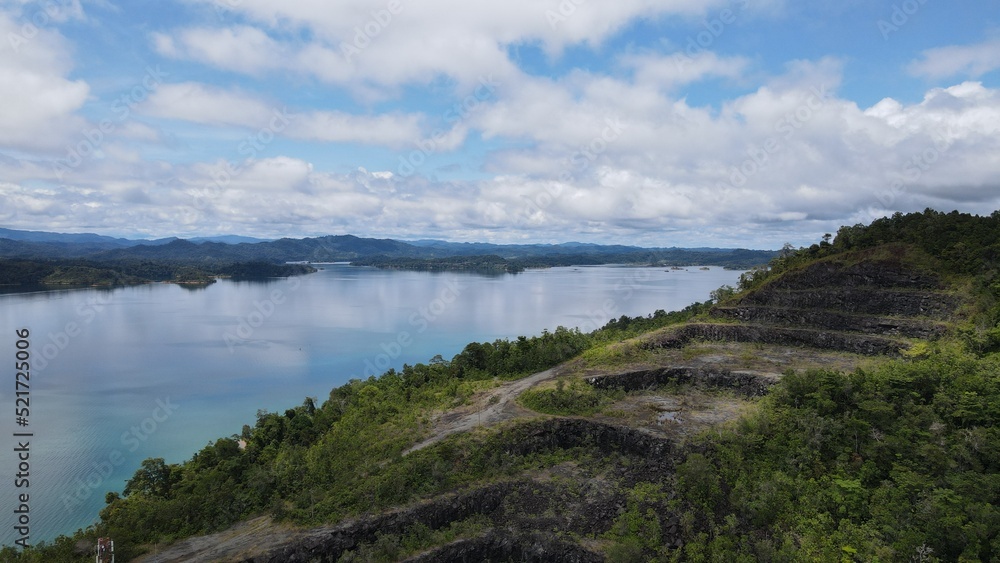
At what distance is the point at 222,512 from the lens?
19.1 metres

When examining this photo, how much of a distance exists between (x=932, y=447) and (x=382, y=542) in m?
17.2

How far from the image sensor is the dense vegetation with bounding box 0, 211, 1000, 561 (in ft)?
44.0

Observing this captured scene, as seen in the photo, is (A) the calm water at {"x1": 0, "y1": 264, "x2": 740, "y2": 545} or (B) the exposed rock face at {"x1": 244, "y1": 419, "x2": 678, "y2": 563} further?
(A) the calm water at {"x1": 0, "y1": 264, "x2": 740, "y2": 545}

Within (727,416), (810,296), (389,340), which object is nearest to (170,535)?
(727,416)

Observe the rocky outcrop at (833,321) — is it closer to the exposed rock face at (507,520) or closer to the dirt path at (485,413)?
the dirt path at (485,413)

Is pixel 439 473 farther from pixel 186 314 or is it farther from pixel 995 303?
pixel 186 314

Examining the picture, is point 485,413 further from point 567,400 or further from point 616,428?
point 616,428

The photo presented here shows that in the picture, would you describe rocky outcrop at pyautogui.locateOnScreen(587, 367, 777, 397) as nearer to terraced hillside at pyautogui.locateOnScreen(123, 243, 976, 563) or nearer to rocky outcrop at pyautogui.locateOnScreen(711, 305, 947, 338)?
terraced hillside at pyautogui.locateOnScreen(123, 243, 976, 563)

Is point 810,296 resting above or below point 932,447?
above

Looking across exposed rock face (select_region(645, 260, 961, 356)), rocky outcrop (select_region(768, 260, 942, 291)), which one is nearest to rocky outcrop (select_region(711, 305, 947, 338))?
exposed rock face (select_region(645, 260, 961, 356))

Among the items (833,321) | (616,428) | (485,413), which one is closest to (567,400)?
(616,428)

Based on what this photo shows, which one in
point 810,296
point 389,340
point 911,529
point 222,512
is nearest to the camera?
point 911,529

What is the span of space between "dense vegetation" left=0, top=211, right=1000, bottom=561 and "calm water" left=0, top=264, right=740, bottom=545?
11.7 metres

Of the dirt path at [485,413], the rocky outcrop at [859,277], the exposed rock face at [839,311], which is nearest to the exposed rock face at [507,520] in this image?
the dirt path at [485,413]
